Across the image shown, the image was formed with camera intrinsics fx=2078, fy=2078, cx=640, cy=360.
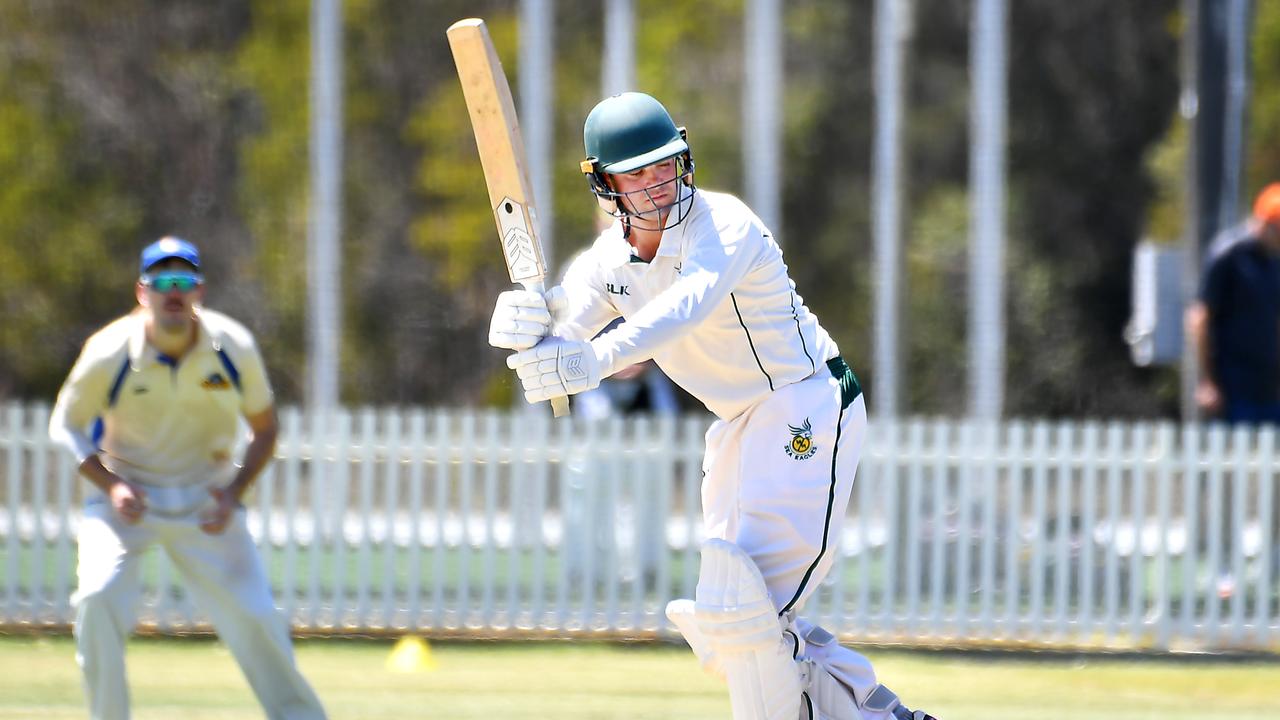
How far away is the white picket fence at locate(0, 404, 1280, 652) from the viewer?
9797 mm

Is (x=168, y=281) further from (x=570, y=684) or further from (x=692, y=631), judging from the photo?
(x=570, y=684)

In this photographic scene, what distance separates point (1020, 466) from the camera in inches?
391

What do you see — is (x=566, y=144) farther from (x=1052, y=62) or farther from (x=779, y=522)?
(x=779, y=522)

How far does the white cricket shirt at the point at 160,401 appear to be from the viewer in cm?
638

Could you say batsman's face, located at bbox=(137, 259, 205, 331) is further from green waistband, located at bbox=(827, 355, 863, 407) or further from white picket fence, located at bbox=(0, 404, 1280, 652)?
white picket fence, located at bbox=(0, 404, 1280, 652)

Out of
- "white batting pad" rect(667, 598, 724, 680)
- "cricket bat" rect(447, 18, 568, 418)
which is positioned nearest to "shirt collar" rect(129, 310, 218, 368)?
"cricket bat" rect(447, 18, 568, 418)

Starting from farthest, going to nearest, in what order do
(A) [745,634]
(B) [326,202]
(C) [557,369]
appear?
1. (B) [326,202]
2. (A) [745,634]
3. (C) [557,369]

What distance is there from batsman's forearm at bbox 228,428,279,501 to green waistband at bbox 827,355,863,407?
199 centimetres

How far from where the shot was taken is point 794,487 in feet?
17.4

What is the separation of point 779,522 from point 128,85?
18.9 metres

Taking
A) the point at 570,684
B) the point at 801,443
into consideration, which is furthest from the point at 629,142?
the point at 570,684

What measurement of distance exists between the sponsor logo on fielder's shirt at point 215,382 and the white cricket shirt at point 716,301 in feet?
4.67

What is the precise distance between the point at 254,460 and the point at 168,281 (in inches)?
25.4

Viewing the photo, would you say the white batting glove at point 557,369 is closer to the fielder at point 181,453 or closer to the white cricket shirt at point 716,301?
the white cricket shirt at point 716,301
